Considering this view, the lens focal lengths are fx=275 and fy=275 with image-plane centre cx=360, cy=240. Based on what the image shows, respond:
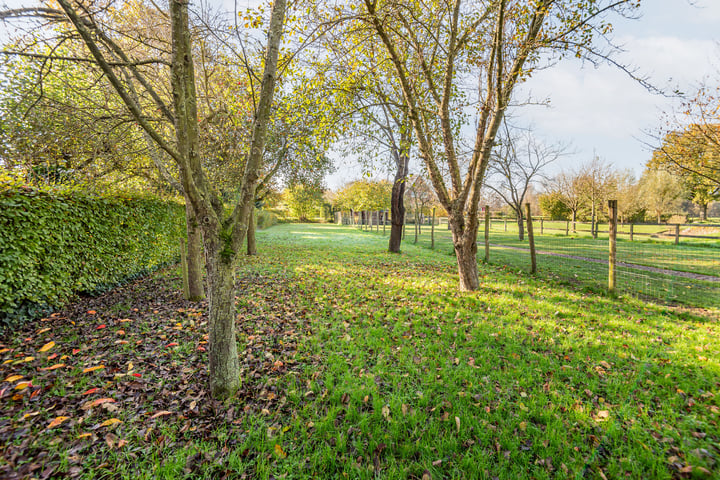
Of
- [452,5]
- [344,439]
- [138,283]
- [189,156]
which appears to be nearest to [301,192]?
[138,283]

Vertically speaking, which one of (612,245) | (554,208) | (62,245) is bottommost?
(612,245)

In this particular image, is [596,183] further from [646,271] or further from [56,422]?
[56,422]

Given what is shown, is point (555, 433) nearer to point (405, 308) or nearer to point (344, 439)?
point (344, 439)

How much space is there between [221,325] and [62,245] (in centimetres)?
467

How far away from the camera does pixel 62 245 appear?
5.15 metres

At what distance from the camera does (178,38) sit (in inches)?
104

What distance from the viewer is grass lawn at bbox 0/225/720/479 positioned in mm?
2266

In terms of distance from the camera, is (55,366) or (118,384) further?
(55,366)

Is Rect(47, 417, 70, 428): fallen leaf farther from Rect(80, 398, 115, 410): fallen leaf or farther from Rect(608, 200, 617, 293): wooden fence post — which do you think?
Rect(608, 200, 617, 293): wooden fence post

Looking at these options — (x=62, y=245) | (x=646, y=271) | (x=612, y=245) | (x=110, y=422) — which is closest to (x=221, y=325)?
(x=110, y=422)

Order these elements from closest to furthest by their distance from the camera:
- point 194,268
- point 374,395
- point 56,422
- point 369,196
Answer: point 56,422 < point 374,395 < point 194,268 < point 369,196

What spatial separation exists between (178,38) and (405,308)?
5.16m

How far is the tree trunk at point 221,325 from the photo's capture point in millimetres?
2885

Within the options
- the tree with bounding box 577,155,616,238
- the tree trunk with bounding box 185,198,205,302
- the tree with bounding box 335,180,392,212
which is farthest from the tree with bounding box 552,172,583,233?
the tree trunk with bounding box 185,198,205,302
